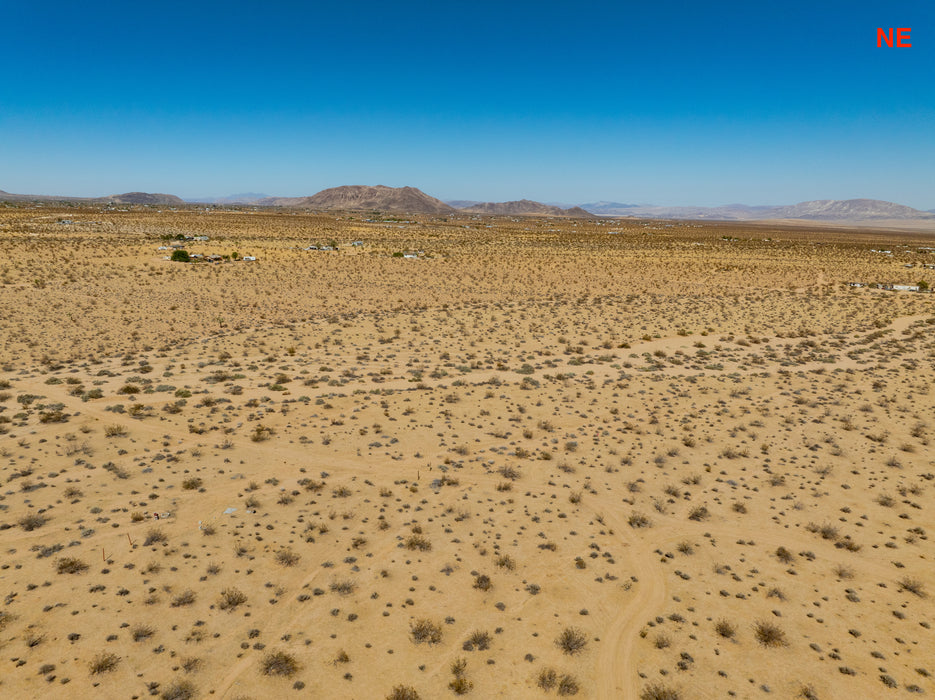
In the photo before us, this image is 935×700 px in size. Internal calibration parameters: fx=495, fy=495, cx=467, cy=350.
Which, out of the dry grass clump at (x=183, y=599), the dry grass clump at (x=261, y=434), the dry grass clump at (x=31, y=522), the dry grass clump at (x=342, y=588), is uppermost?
the dry grass clump at (x=261, y=434)

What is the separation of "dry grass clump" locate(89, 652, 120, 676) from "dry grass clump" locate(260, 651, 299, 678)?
2198mm

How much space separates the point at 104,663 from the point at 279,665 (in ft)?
8.59

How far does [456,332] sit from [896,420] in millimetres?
20376

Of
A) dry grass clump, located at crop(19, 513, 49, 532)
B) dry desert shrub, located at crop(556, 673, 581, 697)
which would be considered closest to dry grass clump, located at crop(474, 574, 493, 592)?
dry desert shrub, located at crop(556, 673, 581, 697)

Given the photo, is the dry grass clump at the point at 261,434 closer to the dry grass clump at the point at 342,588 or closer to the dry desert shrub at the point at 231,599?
the dry desert shrub at the point at 231,599

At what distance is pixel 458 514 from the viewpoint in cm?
1210

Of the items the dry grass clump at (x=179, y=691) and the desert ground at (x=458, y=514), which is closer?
the dry grass clump at (x=179, y=691)

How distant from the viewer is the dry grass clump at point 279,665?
774cm

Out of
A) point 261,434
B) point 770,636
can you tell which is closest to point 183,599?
point 261,434

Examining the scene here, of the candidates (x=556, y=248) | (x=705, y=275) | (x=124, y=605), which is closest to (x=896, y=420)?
(x=124, y=605)

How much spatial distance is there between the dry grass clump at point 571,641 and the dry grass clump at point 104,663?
7.06 meters

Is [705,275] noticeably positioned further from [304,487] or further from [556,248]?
[304,487]

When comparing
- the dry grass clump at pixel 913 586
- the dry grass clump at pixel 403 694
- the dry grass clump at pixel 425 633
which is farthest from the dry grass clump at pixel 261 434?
the dry grass clump at pixel 913 586

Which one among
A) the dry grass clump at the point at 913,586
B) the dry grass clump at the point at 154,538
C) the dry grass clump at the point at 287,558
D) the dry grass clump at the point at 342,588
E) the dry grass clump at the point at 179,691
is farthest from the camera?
the dry grass clump at the point at 154,538
